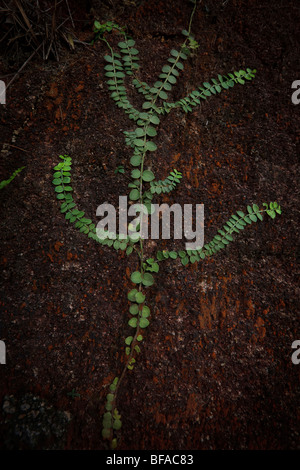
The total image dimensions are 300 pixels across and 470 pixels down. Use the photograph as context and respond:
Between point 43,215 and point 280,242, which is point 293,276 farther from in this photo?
point 43,215

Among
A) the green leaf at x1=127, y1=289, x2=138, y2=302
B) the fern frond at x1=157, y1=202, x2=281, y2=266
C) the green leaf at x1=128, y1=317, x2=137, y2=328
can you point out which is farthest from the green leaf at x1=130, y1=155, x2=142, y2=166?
the green leaf at x1=128, y1=317, x2=137, y2=328

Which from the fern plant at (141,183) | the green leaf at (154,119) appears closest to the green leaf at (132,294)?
the fern plant at (141,183)

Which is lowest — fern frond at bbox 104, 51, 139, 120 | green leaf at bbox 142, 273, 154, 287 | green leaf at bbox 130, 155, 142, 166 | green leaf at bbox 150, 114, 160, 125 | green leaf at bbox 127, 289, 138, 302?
green leaf at bbox 127, 289, 138, 302

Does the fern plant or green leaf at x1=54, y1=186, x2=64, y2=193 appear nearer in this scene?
the fern plant

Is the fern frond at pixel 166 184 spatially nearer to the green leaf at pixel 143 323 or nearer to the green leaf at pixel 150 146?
the green leaf at pixel 150 146

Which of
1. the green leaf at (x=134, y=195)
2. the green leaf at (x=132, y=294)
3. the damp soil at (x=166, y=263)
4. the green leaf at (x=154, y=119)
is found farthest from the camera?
the green leaf at (x=154, y=119)

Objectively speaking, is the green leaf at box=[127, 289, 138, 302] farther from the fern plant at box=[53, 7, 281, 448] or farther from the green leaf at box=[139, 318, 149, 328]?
the green leaf at box=[139, 318, 149, 328]
